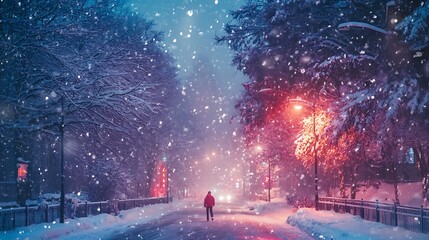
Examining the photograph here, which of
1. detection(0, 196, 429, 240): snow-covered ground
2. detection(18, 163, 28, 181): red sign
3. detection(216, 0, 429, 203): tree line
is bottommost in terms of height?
detection(0, 196, 429, 240): snow-covered ground

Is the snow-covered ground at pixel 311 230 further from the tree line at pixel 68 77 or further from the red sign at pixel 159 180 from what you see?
the red sign at pixel 159 180

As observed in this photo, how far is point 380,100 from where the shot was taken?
53.3 ft

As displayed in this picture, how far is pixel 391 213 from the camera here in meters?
17.9

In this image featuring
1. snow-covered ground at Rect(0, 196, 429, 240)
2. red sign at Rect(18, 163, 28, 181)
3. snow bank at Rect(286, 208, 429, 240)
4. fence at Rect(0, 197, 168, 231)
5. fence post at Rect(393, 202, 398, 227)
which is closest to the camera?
snow bank at Rect(286, 208, 429, 240)

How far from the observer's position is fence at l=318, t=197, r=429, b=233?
15.1 m

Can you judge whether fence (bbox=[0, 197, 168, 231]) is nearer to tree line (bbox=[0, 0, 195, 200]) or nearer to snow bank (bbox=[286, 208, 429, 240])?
tree line (bbox=[0, 0, 195, 200])

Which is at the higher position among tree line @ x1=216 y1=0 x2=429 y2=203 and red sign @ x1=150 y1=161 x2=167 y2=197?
tree line @ x1=216 y1=0 x2=429 y2=203

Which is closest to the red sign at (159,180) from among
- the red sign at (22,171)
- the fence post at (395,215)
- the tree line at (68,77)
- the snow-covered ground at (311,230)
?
the tree line at (68,77)

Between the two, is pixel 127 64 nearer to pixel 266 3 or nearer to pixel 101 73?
pixel 101 73

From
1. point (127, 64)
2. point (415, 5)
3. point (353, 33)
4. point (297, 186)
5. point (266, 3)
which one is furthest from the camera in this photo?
point (297, 186)

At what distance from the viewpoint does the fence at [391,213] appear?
49.6 feet

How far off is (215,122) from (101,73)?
83.4 metres

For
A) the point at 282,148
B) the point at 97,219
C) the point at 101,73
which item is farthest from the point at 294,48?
the point at 282,148

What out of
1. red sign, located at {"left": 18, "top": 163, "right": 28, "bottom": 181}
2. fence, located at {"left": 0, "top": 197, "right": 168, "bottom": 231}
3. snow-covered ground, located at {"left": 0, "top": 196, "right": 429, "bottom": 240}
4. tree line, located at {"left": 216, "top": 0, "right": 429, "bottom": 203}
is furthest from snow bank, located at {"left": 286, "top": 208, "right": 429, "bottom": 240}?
red sign, located at {"left": 18, "top": 163, "right": 28, "bottom": 181}
